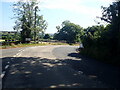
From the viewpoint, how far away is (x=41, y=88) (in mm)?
6504

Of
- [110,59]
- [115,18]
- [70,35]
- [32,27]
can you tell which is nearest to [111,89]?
[110,59]

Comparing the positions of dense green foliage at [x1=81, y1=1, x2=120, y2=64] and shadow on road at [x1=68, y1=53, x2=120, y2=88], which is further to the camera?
dense green foliage at [x1=81, y1=1, x2=120, y2=64]

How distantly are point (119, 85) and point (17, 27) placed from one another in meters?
55.6

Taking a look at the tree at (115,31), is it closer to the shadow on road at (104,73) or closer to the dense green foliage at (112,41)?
the dense green foliage at (112,41)

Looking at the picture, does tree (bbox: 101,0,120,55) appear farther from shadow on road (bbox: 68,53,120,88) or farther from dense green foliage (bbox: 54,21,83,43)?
dense green foliage (bbox: 54,21,83,43)

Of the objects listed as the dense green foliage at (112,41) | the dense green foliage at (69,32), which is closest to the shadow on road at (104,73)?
the dense green foliage at (112,41)

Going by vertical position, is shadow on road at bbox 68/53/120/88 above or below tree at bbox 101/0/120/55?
below

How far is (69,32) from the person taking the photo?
10531cm

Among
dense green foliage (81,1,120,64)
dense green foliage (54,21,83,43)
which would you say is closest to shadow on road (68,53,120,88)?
dense green foliage (81,1,120,64)

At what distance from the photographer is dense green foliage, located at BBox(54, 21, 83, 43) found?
99.8 meters

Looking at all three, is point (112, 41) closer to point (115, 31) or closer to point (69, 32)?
point (115, 31)

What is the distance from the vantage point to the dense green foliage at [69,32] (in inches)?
3930

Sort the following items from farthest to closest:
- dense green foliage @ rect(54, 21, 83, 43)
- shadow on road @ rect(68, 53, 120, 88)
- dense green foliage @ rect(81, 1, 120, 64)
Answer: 1. dense green foliage @ rect(54, 21, 83, 43)
2. dense green foliage @ rect(81, 1, 120, 64)
3. shadow on road @ rect(68, 53, 120, 88)

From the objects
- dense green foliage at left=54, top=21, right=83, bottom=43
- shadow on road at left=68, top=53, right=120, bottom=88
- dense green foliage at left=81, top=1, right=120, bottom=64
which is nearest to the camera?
shadow on road at left=68, top=53, right=120, bottom=88
